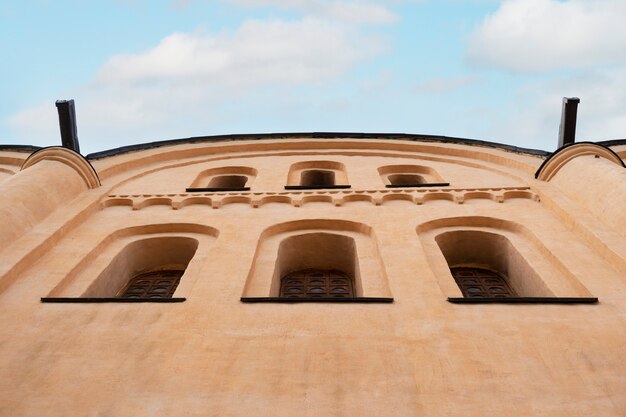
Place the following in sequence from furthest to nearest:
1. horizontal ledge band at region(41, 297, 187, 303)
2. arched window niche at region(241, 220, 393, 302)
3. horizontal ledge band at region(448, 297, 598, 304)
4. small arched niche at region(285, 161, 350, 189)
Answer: small arched niche at region(285, 161, 350, 189)
arched window niche at region(241, 220, 393, 302)
horizontal ledge band at region(41, 297, 187, 303)
horizontal ledge band at region(448, 297, 598, 304)

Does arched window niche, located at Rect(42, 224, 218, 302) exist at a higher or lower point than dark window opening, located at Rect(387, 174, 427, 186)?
lower

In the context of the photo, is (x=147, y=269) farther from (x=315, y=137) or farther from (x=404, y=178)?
(x=315, y=137)

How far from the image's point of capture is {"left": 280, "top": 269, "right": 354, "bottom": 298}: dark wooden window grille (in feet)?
28.3

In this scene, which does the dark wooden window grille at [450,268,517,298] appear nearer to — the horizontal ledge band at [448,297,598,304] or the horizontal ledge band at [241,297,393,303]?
the horizontal ledge band at [448,297,598,304]

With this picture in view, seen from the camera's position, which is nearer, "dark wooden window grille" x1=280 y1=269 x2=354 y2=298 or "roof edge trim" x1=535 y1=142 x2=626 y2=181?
"dark wooden window grille" x1=280 y1=269 x2=354 y2=298

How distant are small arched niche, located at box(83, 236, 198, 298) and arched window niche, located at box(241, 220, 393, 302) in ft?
4.75

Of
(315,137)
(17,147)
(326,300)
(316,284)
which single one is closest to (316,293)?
(316,284)

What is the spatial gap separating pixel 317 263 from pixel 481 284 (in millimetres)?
2552

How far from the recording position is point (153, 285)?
9.17 metres

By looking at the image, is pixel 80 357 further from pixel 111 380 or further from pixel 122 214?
pixel 122 214

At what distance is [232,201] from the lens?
1123 cm

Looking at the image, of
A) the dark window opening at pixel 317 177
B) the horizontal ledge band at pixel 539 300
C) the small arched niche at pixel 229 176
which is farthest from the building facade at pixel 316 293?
the dark window opening at pixel 317 177

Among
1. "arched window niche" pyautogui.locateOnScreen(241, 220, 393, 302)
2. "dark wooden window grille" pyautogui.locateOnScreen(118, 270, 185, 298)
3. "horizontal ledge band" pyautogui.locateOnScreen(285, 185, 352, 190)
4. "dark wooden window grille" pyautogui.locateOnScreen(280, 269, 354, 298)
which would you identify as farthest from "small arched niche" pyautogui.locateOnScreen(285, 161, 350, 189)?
"dark wooden window grille" pyautogui.locateOnScreen(118, 270, 185, 298)

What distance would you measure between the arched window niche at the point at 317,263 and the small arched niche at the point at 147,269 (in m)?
1.45
